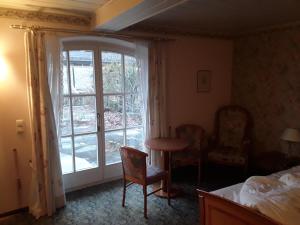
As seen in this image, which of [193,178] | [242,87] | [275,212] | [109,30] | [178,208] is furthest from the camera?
[242,87]

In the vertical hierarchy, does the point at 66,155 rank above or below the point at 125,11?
below

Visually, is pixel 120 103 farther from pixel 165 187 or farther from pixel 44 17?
pixel 44 17

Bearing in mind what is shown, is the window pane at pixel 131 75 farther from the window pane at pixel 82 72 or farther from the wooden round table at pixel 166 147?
the wooden round table at pixel 166 147

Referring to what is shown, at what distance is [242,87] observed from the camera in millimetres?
4453

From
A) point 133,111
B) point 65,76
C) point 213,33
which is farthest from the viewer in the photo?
point 213,33

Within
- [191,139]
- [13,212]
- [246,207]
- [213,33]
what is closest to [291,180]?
[246,207]

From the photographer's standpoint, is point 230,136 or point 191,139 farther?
point 230,136

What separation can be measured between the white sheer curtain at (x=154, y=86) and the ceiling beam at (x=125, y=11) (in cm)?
65

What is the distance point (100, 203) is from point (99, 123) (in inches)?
42.4

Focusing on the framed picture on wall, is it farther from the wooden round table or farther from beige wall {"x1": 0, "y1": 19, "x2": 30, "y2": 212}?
beige wall {"x1": 0, "y1": 19, "x2": 30, "y2": 212}

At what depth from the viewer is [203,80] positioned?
4.29 m

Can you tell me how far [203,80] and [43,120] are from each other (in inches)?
102

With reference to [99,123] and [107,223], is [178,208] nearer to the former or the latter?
[107,223]

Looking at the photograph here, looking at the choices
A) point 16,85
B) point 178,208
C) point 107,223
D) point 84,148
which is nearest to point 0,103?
point 16,85
